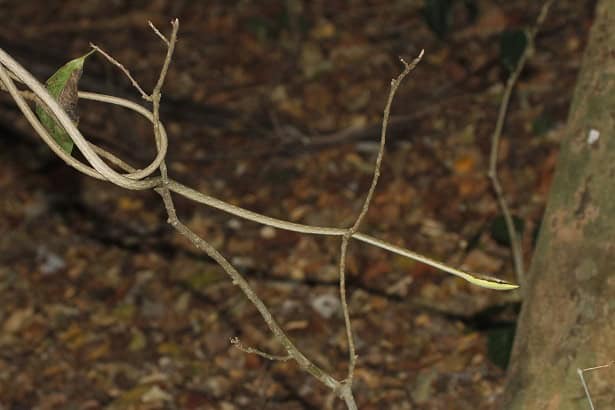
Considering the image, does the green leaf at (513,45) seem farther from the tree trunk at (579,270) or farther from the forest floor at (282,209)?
the tree trunk at (579,270)

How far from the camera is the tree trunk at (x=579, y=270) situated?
1.56 meters

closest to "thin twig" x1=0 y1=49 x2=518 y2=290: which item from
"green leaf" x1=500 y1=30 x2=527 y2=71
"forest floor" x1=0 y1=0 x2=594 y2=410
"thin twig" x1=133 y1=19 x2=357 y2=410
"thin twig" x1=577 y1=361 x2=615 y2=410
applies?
"thin twig" x1=133 y1=19 x2=357 y2=410

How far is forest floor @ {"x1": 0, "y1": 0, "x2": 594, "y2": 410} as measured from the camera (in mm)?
2455

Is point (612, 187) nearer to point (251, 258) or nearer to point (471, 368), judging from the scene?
point (471, 368)

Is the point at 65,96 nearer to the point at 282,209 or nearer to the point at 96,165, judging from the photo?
the point at 96,165

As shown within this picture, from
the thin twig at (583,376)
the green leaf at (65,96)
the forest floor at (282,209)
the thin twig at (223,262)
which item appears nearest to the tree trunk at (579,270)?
the thin twig at (583,376)

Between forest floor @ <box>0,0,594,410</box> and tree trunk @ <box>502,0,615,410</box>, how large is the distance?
506mm

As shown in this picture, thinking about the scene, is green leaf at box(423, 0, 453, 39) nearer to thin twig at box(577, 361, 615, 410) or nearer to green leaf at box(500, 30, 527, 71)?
green leaf at box(500, 30, 527, 71)

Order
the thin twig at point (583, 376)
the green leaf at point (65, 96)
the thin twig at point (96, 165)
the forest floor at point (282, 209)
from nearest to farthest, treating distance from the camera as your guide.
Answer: the thin twig at point (96, 165) < the green leaf at point (65, 96) < the thin twig at point (583, 376) < the forest floor at point (282, 209)

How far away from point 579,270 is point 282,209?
1587 mm

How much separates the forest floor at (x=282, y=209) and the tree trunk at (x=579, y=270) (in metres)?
0.51

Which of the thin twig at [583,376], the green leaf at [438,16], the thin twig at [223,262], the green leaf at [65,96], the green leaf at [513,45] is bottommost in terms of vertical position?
the thin twig at [583,376]

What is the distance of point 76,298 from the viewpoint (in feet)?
9.45

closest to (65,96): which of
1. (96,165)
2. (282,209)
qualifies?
(96,165)
